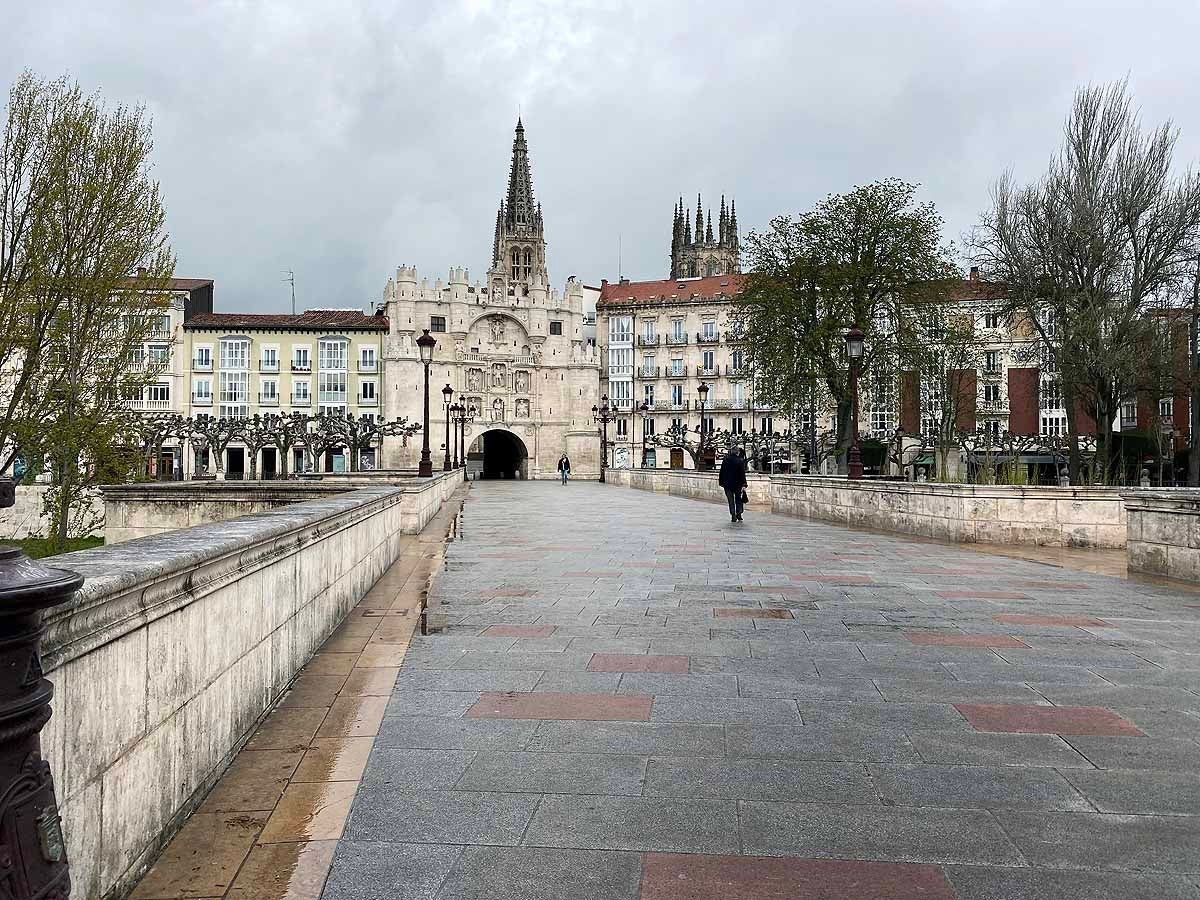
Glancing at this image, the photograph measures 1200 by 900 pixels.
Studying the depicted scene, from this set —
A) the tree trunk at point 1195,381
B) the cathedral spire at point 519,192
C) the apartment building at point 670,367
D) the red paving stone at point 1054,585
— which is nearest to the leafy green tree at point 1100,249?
the tree trunk at point 1195,381

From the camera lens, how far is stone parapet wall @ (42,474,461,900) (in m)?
2.52

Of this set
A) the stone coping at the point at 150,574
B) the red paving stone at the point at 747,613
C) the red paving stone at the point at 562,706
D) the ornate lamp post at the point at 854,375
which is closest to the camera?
the stone coping at the point at 150,574

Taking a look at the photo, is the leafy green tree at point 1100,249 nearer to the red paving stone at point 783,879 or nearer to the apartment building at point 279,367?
the red paving stone at point 783,879

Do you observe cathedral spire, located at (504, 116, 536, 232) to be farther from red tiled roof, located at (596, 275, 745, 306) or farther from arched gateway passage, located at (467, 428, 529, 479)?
arched gateway passage, located at (467, 428, 529, 479)

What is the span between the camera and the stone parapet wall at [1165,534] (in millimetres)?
Answer: 10180

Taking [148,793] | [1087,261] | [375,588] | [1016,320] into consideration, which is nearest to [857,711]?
[148,793]

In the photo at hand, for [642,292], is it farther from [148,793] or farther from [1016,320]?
[148,793]

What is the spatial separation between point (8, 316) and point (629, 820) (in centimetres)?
1828

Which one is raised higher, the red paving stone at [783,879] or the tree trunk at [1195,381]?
the tree trunk at [1195,381]

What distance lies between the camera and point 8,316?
1738cm

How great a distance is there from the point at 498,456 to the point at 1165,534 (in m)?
83.8

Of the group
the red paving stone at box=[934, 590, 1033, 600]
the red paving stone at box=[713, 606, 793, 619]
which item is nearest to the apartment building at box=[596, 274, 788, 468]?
the red paving stone at box=[934, 590, 1033, 600]

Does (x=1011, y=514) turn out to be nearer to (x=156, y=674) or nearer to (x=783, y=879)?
(x=783, y=879)

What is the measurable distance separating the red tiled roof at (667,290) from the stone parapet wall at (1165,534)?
74.8 meters
